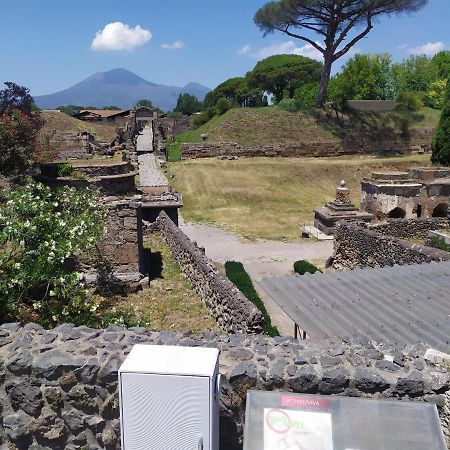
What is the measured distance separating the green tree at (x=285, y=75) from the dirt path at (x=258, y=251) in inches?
1912

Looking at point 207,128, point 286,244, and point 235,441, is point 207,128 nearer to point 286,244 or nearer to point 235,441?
point 286,244

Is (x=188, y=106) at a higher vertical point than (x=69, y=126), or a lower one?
higher

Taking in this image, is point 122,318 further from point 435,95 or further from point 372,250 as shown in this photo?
point 435,95

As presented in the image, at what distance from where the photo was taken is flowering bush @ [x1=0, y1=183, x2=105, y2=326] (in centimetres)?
743

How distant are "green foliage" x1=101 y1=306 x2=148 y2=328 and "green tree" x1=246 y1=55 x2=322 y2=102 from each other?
2344 inches

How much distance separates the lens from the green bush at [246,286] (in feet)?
33.2

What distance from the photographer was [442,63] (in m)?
75.8

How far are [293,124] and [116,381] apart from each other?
38685 millimetres

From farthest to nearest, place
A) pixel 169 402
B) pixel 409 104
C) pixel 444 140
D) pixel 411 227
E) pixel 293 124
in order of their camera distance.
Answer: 1. pixel 409 104
2. pixel 293 124
3. pixel 444 140
4. pixel 411 227
5. pixel 169 402

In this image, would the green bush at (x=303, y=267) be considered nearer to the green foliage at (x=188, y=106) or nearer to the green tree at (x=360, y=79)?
the green tree at (x=360, y=79)

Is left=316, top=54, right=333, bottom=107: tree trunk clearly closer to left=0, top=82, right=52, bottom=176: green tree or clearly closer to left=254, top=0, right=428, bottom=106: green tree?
left=254, top=0, right=428, bottom=106: green tree

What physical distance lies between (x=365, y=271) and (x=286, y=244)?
10.4 meters

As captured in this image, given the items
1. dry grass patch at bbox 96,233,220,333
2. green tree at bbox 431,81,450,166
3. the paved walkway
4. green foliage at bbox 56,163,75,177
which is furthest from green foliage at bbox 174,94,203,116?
dry grass patch at bbox 96,233,220,333

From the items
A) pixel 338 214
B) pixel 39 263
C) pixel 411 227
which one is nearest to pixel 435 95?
pixel 338 214
